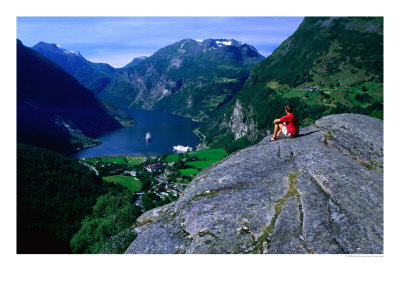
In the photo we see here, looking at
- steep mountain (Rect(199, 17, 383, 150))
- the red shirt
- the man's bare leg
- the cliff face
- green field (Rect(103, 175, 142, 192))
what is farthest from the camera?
steep mountain (Rect(199, 17, 383, 150))

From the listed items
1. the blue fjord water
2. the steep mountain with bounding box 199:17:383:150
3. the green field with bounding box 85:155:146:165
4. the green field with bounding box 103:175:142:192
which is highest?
the steep mountain with bounding box 199:17:383:150

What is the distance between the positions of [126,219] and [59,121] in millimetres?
180568

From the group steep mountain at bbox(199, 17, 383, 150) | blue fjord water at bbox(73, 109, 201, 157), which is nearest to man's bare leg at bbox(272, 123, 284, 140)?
steep mountain at bbox(199, 17, 383, 150)

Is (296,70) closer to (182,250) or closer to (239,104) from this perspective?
(239,104)

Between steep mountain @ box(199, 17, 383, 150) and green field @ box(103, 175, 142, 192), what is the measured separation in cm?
5521

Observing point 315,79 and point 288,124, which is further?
point 315,79

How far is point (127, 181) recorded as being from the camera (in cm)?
8588

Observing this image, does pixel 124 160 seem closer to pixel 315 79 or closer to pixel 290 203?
pixel 315 79

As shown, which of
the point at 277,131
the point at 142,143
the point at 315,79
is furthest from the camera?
the point at 142,143

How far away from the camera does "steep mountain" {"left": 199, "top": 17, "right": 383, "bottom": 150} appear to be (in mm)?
86625

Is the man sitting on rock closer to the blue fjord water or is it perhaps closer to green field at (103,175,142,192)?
green field at (103,175,142,192)

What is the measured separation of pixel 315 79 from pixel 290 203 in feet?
387

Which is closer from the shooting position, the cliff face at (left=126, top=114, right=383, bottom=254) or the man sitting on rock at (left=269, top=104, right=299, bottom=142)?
the cliff face at (left=126, top=114, right=383, bottom=254)

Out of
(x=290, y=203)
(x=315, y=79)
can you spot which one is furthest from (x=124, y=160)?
(x=290, y=203)
